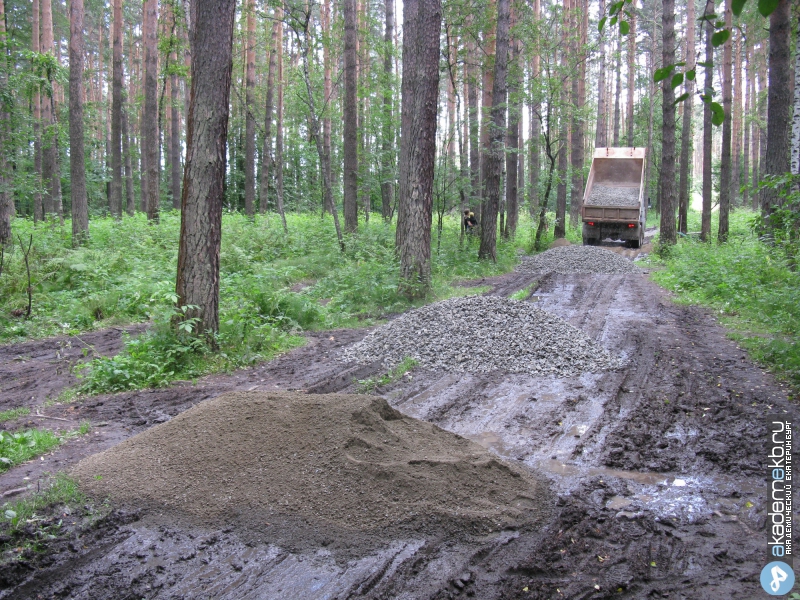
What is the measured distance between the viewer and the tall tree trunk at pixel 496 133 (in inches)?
607

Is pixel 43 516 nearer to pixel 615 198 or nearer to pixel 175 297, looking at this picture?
pixel 175 297

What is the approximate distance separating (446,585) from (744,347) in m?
6.60

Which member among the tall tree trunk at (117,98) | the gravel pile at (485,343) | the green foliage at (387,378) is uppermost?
the tall tree trunk at (117,98)

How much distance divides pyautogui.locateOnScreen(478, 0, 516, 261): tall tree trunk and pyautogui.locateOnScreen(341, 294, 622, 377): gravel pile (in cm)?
761

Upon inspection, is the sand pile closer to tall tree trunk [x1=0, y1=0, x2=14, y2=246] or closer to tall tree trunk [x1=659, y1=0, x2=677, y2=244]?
tall tree trunk [x1=0, y1=0, x2=14, y2=246]

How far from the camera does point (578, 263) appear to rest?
17172 mm

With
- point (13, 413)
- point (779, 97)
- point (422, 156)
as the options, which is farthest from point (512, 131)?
point (13, 413)

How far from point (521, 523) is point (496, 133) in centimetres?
1373

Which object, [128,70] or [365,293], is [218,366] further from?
[128,70]

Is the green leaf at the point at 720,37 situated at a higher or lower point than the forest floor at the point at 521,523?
higher

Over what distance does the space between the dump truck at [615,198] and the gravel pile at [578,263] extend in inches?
141

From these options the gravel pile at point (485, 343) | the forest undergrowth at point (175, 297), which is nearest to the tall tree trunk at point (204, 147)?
the forest undergrowth at point (175, 297)

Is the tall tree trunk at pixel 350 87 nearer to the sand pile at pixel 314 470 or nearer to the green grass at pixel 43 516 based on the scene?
the sand pile at pixel 314 470

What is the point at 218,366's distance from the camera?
723 centimetres
